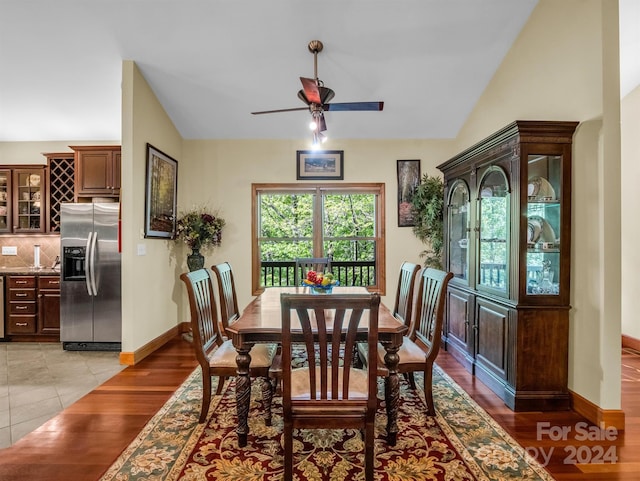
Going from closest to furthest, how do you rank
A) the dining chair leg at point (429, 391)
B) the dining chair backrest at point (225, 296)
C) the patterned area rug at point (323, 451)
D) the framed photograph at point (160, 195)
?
the patterned area rug at point (323, 451)
the dining chair leg at point (429, 391)
the dining chair backrest at point (225, 296)
the framed photograph at point (160, 195)

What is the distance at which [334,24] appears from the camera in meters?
3.27

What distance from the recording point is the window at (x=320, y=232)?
5062mm

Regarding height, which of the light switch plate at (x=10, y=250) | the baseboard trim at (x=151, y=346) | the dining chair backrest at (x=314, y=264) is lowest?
the baseboard trim at (x=151, y=346)

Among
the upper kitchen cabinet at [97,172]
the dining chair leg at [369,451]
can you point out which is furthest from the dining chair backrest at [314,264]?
the upper kitchen cabinet at [97,172]

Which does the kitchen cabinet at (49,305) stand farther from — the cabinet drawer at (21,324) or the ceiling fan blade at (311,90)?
the ceiling fan blade at (311,90)

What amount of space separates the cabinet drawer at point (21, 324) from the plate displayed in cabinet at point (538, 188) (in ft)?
18.3

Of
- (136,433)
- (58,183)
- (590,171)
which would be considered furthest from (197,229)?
(590,171)

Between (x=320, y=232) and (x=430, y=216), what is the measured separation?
4.97 ft

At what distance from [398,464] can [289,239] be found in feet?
11.3

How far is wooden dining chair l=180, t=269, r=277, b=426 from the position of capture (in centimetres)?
228

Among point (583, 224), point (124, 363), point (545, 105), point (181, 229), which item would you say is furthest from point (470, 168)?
point (124, 363)

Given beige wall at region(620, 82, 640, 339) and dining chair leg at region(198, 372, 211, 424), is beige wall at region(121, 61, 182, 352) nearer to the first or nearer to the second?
dining chair leg at region(198, 372, 211, 424)

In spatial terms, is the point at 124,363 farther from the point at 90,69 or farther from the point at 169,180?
the point at 90,69

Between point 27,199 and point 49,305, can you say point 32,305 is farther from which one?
point 27,199
